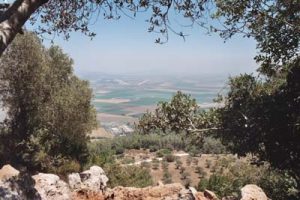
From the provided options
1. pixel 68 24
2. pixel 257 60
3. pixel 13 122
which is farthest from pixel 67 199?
pixel 13 122

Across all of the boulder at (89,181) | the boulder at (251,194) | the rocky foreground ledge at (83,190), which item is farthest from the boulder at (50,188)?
the boulder at (251,194)

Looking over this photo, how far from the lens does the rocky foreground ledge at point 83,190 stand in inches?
462

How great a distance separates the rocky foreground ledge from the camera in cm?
1173

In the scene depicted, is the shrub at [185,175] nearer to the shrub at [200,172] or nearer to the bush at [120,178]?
the shrub at [200,172]

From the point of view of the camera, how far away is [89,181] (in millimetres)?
14961

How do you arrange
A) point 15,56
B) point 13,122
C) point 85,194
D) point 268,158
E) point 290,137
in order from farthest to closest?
point 13,122 → point 15,56 → point 268,158 → point 290,137 → point 85,194

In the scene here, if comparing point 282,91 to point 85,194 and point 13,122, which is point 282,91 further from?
point 13,122

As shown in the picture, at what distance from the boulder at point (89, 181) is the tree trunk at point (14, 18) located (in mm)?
8585

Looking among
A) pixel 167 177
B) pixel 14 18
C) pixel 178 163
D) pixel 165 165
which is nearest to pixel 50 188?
pixel 14 18

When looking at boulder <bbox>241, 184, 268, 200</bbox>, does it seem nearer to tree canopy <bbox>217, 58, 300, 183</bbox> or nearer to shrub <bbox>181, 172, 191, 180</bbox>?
tree canopy <bbox>217, 58, 300, 183</bbox>

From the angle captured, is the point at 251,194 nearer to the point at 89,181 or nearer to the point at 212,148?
the point at 89,181

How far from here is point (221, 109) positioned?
28.1 m

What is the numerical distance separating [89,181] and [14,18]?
30.7 feet

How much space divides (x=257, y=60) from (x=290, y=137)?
215 inches
